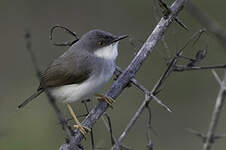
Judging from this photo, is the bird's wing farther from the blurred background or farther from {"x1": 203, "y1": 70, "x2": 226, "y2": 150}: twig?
{"x1": 203, "y1": 70, "x2": 226, "y2": 150}: twig

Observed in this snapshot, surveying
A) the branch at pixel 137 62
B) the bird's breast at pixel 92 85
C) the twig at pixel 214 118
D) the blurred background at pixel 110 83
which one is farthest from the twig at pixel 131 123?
the blurred background at pixel 110 83

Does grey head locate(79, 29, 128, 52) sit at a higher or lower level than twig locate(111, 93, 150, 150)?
higher

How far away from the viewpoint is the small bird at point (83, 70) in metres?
4.80

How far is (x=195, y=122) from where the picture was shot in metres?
8.44

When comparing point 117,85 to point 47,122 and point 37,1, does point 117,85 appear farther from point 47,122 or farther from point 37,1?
point 37,1

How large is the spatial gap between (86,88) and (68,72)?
12.5 inches

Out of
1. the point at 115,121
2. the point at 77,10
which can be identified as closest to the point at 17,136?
the point at 115,121

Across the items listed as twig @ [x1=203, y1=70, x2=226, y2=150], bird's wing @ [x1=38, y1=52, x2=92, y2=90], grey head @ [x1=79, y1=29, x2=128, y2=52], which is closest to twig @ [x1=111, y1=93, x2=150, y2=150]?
twig @ [x1=203, y1=70, x2=226, y2=150]

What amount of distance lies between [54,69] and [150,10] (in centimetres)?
515

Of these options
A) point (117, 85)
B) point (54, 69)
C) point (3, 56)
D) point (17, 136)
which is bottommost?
point (117, 85)

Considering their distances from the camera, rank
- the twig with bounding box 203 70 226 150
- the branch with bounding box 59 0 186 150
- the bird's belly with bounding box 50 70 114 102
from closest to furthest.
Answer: the twig with bounding box 203 70 226 150 < the branch with bounding box 59 0 186 150 < the bird's belly with bounding box 50 70 114 102

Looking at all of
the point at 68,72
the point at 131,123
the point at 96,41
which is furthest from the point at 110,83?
the point at 131,123

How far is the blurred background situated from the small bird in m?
1.72

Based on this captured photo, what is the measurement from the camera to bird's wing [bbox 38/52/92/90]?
16.0 feet
